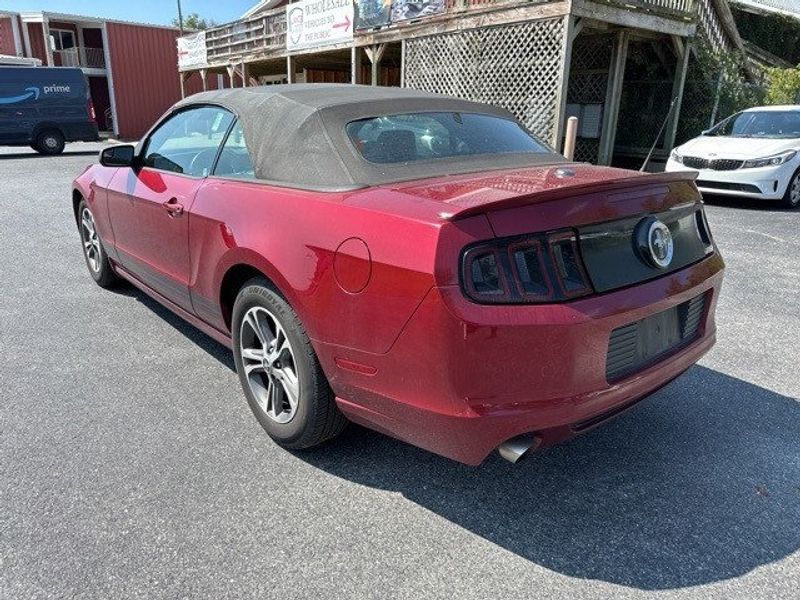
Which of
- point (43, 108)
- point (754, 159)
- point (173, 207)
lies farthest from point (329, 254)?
point (43, 108)

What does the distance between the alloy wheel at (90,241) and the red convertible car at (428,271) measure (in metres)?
1.87

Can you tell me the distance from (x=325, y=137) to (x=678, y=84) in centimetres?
1294

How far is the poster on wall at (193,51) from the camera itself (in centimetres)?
2392

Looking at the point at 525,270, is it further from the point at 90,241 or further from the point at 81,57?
the point at 81,57

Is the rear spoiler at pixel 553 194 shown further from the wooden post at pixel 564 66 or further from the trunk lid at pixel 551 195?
the wooden post at pixel 564 66

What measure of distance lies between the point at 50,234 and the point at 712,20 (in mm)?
14215

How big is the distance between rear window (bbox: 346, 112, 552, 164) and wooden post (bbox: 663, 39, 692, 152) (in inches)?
447

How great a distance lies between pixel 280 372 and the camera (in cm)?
269

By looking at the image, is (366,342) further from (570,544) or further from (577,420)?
(570,544)

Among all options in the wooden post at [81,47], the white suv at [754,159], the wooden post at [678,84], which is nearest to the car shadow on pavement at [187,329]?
the white suv at [754,159]

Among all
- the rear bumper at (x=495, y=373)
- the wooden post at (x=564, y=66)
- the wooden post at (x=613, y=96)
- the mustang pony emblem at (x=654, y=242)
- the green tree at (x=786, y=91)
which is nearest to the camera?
the rear bumper at (x=495, y=373)

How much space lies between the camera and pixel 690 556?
212 centimetres

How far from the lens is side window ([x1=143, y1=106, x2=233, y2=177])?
3.31 metres

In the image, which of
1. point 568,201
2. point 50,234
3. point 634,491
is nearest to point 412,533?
point 634,491
